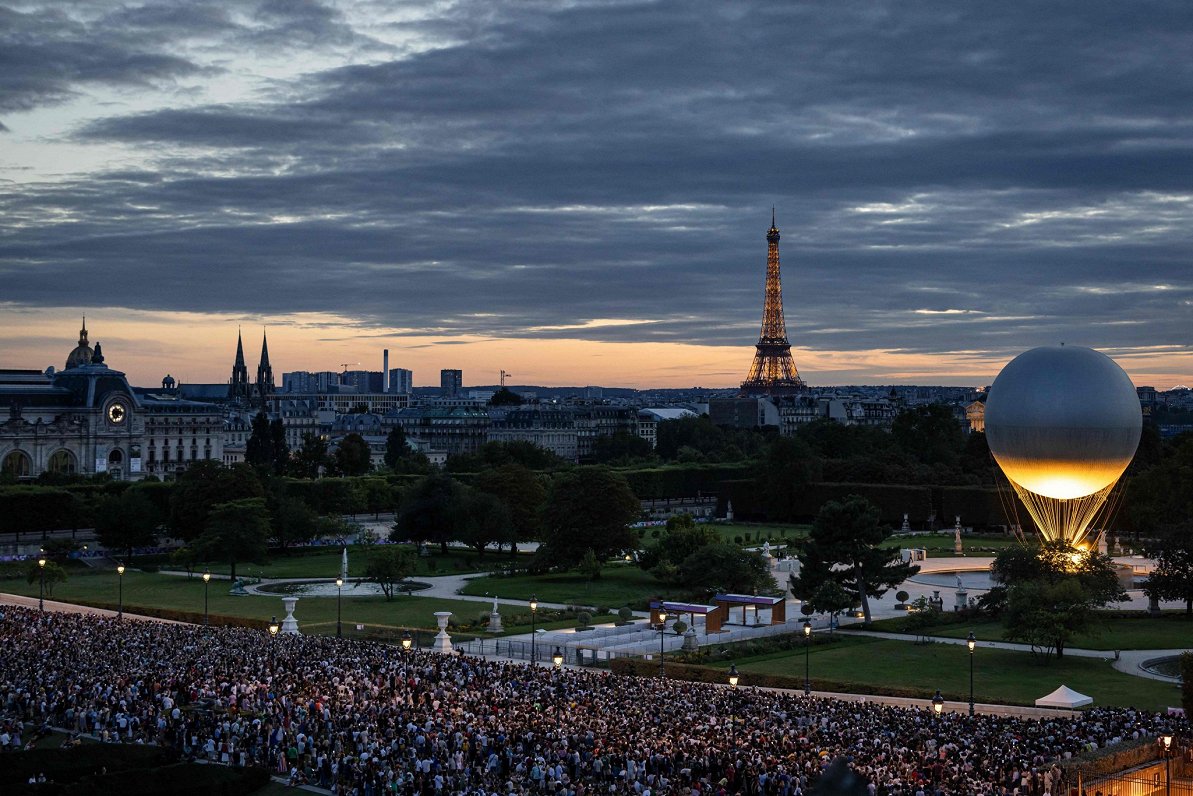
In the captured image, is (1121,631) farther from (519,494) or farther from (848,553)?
(519,494)

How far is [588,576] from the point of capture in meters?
76.6

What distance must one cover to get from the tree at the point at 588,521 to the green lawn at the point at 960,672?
76.3 feet

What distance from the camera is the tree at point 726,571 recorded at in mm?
66688

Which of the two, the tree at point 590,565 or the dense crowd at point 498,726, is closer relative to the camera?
the dense crowd at point 498,726

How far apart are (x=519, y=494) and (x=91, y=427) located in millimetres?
90852

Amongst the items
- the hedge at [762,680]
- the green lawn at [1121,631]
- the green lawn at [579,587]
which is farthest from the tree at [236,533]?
the green lawn at [1121,631]

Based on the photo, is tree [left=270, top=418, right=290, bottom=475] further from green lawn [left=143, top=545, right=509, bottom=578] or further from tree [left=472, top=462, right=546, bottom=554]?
tree [left=472, top=462, right=546, bottom=554]

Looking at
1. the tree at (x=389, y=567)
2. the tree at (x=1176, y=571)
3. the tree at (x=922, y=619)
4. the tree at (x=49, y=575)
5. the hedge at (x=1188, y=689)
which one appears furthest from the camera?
the tree at (x=389, y=567)

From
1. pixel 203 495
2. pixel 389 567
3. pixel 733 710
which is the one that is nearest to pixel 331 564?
pixel 203 495

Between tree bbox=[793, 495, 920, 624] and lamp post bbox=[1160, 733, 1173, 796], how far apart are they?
3068 cm

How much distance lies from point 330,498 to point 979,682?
7071 cm

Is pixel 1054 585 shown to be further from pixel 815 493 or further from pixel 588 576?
pixel 815 493

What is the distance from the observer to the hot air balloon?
6512 cm

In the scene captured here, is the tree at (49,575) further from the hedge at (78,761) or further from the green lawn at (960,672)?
the hedge at (78,761)
